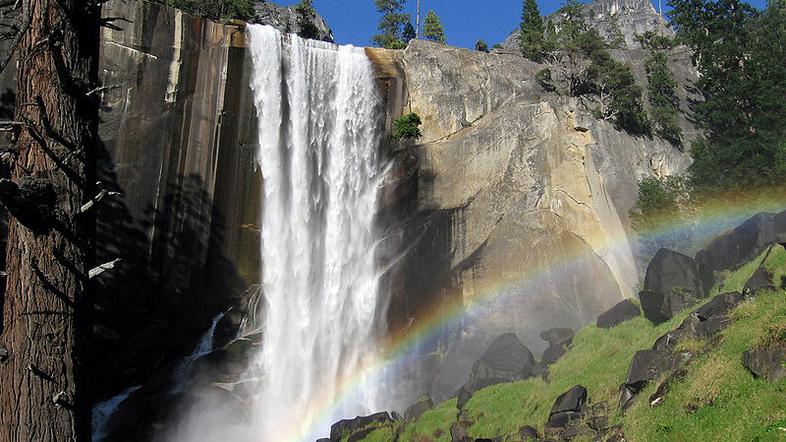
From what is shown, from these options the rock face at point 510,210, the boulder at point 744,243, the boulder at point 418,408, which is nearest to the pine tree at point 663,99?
the rock face at point 510,210

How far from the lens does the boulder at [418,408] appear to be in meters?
22.7

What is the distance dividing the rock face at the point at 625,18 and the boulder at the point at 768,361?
292 feet

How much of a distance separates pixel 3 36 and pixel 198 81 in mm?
→ 21249

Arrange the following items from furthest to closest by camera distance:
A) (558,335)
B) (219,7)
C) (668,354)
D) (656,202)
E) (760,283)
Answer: (219,7) → (656,202) → (558,335) → (760,283) → (668,354)

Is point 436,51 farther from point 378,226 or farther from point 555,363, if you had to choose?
point 555,363

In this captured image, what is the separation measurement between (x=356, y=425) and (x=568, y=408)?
7.41m

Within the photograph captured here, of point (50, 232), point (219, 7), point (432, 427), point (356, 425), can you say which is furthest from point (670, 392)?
point (219, 7)

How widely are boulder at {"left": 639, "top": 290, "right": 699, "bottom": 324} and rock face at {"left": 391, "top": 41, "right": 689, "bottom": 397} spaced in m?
3.93

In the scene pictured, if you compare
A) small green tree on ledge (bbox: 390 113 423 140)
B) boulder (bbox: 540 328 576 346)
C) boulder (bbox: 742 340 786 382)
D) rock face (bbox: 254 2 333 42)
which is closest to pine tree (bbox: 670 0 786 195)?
boulder (bbox: 540 328 576 346)

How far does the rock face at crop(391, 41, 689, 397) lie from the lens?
26250 millimetres

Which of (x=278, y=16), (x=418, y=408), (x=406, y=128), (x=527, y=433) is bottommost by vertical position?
(x=418, y=408)

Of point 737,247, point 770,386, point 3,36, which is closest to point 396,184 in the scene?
point 737,247

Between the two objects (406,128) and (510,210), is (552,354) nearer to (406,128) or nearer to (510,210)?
(510,210)

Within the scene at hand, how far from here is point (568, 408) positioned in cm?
1686
